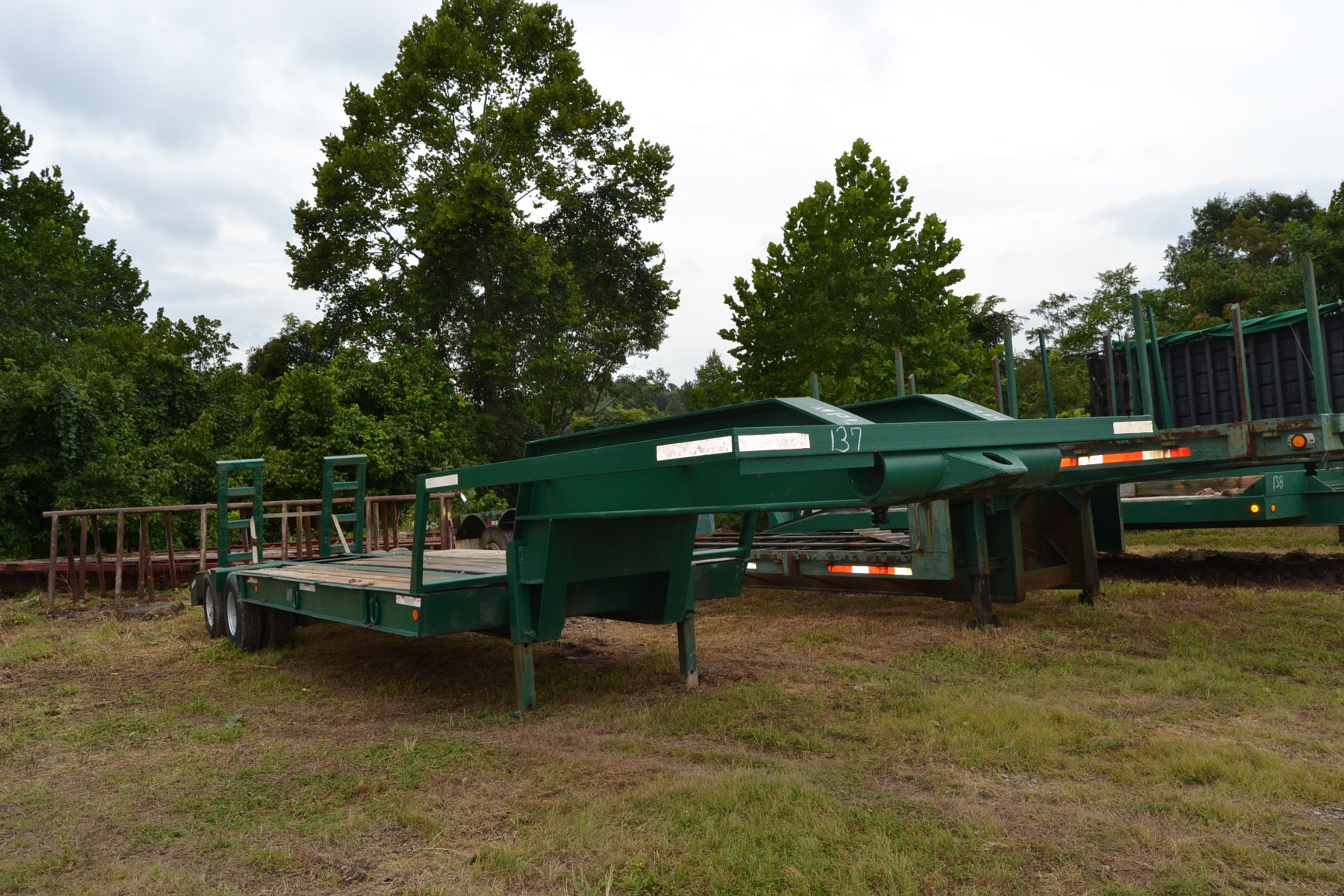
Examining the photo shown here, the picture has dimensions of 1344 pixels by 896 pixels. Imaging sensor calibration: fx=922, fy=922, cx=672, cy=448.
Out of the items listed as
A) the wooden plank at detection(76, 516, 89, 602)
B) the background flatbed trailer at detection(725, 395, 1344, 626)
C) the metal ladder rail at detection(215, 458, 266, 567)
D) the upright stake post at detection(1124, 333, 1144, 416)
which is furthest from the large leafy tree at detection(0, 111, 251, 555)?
the upright stake post at detection(1124, 333, 1144, 416)

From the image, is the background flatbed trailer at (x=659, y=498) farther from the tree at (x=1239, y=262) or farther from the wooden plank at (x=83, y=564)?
the tree at (x=1239, y=262)

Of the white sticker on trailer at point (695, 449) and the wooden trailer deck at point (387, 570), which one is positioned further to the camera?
the wooden trailer deck at point (387, 570)

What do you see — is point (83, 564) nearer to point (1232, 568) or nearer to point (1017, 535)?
point (1017, 535)

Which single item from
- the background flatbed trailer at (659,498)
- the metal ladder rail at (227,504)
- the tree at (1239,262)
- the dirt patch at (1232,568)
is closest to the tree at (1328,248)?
the tree at (1239,262)

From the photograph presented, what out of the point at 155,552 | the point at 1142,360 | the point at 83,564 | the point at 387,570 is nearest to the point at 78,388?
the point at 155,552

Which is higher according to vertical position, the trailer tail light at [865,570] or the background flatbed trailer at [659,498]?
the background flatbed trailer at [659,498]

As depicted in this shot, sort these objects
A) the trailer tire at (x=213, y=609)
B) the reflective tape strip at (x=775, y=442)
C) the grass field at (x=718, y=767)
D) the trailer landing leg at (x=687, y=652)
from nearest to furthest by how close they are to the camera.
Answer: the grass field at (x=718, y=767) → the reflective tape strip at (x=775, y=442) → the trailer landing leg at (x=687, y=652) → the trailer tire at (x=213, y=609)

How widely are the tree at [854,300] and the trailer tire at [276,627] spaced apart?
13.3 meters

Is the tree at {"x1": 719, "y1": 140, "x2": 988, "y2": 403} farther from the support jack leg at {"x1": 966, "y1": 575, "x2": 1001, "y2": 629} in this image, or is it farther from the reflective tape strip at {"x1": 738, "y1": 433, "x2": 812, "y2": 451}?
the reflective tape strip at {"x1": 738, "y1": 433, "x2": 812, "y2": 451}

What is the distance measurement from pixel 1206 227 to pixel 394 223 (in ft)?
129

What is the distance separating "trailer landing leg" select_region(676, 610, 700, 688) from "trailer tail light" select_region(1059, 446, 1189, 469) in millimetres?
2872

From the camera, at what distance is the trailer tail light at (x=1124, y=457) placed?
22.3 feet

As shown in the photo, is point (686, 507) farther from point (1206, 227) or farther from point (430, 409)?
point (1206, 227)

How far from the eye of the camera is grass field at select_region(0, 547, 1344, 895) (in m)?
3.24
